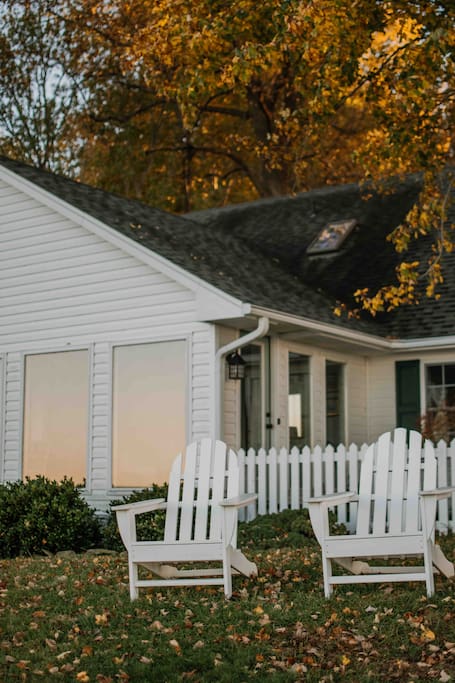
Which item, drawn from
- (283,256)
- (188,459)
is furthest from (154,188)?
(188,459)

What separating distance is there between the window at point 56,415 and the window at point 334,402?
11.0 feet

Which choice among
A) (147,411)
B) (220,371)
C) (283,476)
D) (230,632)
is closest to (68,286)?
(147,411)

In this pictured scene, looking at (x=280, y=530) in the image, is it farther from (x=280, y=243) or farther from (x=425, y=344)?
(x=280, y=243)

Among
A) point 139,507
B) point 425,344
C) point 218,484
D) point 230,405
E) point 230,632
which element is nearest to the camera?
point 230,632

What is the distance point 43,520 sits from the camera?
32.3 ft

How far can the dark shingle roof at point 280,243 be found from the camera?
11914mm

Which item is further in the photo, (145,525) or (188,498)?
(145,525)

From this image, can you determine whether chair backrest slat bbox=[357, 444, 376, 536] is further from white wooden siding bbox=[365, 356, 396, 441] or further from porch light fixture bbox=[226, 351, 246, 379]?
white wooden siding bbox=[365, 356, 396, 441]

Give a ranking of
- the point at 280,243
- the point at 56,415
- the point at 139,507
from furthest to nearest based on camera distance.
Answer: the point at 280,243, the point at 56,415, the point at 139,507

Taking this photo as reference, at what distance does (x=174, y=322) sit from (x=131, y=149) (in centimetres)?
1376

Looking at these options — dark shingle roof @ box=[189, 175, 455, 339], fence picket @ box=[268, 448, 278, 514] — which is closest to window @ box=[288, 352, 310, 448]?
fence picket @ box=[268, 448, 278, 514]

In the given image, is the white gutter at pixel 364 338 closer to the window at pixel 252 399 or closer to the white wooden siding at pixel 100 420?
the window at pixel 252 399

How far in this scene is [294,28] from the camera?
Answer: 9.99 metres

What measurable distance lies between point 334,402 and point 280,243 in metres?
4.31
